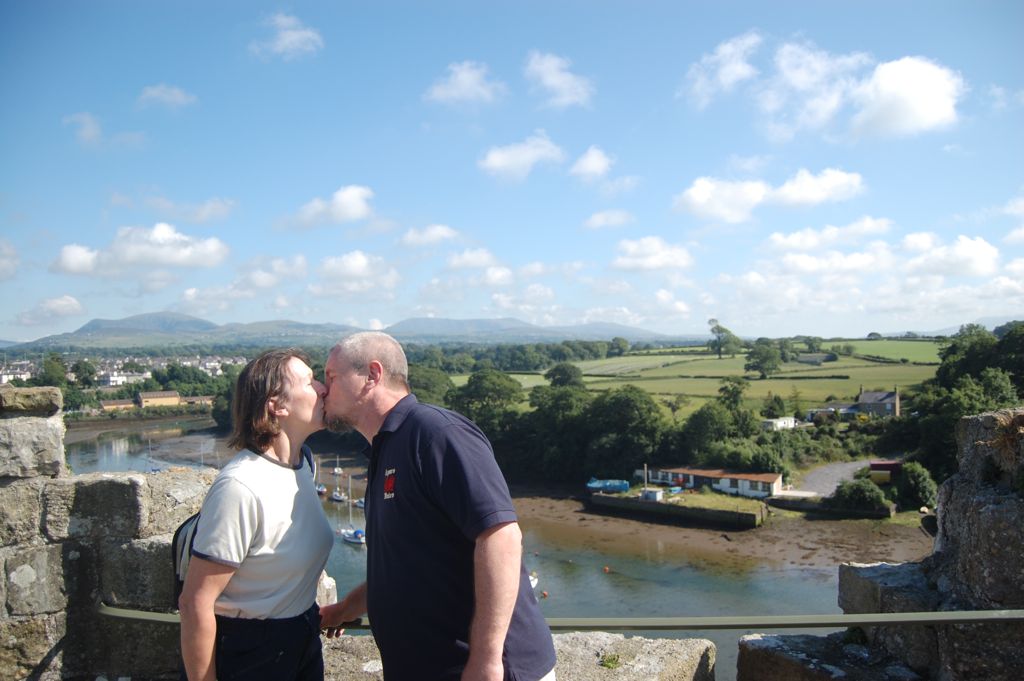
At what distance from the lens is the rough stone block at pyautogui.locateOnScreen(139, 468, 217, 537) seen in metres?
3.30

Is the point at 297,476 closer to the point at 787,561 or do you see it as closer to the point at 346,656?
the point at 346,656

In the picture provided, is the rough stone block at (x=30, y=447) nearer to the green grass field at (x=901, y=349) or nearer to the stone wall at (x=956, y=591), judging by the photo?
the stone wall at (x=956, y=591)

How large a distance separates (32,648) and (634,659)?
2695mm

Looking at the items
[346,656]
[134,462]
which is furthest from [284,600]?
[134,462]

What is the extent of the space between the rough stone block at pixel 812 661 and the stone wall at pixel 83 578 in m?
0.19

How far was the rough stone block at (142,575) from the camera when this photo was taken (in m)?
3.21

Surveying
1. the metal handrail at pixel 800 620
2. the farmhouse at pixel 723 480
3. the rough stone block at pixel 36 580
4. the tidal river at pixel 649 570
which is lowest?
the tidal river at pixel 649 570

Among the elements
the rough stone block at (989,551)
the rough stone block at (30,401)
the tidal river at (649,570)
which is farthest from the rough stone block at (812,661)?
the tidal river at (649,570)

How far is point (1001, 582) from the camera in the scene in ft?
8.52

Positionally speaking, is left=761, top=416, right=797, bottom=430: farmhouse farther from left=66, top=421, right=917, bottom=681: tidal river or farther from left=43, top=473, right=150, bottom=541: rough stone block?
left=43, top=473, right=150, bottom=541: rough stone block

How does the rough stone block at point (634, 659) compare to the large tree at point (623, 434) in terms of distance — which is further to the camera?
the large tree at point (623, 434)

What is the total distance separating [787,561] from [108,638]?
29.3 meters

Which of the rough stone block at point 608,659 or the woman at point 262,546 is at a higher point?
the woman at point 262,546

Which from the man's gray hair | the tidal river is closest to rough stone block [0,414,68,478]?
the man's gray hair
